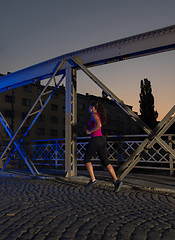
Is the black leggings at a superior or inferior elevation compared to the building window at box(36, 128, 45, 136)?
inferior

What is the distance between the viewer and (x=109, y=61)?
8.86 metres

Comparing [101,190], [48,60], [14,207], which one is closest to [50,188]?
[101,190]

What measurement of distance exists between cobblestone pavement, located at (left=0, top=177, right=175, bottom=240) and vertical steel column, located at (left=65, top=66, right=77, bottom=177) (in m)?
2.60

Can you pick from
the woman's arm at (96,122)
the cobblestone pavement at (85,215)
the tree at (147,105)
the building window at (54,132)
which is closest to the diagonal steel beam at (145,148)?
the cobblestone pavement at (85,215)

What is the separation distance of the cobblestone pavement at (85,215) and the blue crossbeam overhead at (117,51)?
3.81 m

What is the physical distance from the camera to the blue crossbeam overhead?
765 cm

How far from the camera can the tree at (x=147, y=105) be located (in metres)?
53.8

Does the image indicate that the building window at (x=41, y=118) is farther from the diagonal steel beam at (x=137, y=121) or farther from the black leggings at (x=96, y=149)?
the black leggings at (x=96, y=149)

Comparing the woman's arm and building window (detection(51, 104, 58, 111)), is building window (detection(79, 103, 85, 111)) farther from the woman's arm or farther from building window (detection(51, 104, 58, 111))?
the woman's arm

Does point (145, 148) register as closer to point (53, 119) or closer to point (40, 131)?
point (40, 131)

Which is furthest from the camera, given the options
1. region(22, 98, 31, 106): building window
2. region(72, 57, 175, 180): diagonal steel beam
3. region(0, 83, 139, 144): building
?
region(22, 98, 31, 106): building window

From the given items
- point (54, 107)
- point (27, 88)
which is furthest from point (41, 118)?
point (27, 88)

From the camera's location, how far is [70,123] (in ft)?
31.4

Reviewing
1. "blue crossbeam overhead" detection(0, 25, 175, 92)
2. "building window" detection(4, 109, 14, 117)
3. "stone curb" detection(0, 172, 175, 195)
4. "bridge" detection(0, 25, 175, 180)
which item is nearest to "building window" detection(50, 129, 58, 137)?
"building window" detection(4, 109, 14, 117)
